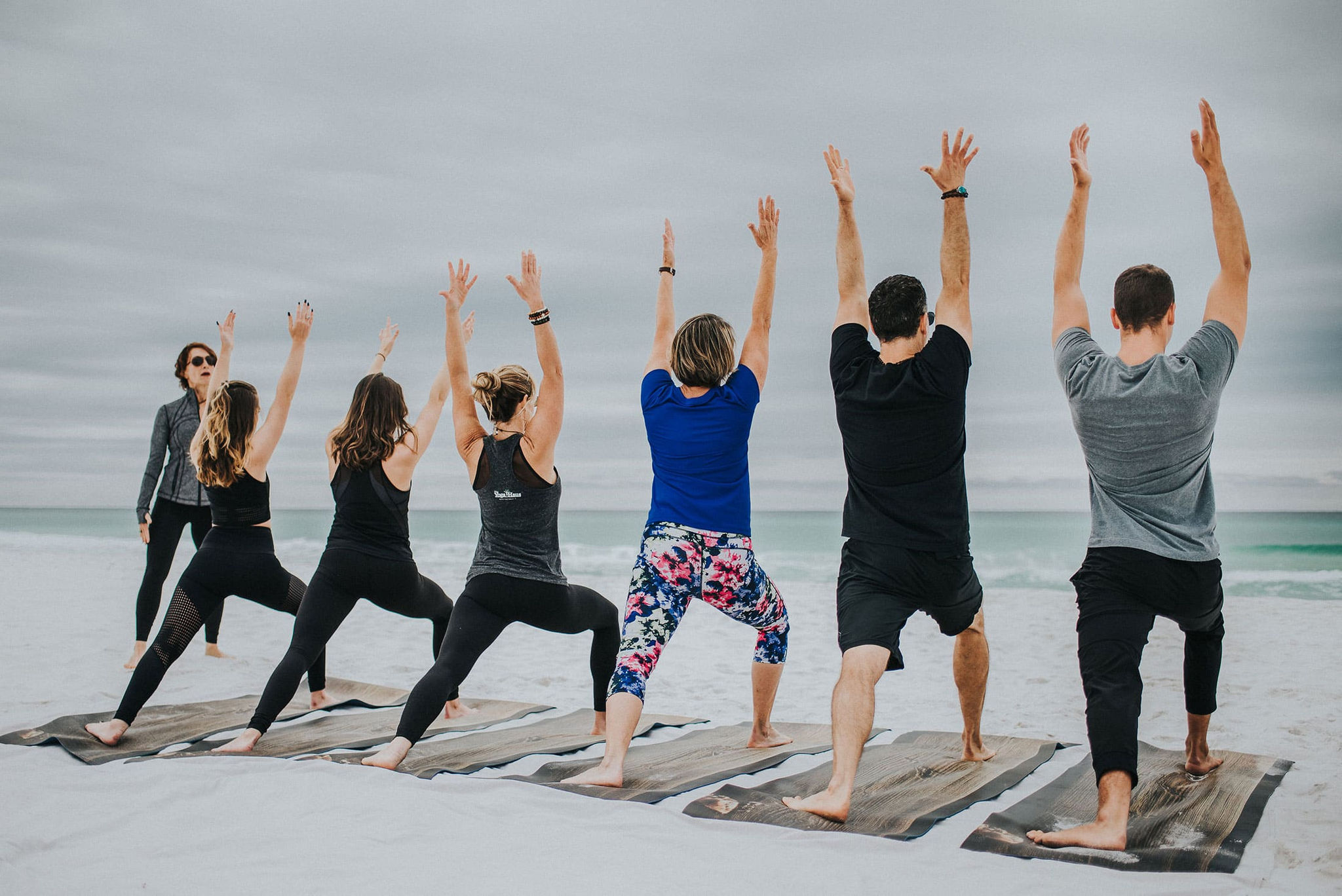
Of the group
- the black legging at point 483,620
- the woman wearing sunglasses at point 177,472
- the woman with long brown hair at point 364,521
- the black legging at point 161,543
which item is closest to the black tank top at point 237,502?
the woman with long brown hair at point 364,521

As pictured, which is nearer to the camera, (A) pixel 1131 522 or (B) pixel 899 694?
(A) pixel 1131 522

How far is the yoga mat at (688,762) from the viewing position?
11.4 ft

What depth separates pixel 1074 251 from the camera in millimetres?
3293

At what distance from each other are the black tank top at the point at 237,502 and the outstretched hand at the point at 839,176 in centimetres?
325

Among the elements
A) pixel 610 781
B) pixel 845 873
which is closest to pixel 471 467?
pixel 610 781

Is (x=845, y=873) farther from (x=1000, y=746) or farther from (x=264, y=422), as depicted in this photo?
(x=264, y=422)

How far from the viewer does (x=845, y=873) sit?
2.64m

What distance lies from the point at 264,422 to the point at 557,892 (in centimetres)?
313

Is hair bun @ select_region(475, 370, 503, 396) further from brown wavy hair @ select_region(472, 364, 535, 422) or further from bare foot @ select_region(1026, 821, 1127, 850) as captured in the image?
bare foot @ select_region(1026, 821, 1127, 850)

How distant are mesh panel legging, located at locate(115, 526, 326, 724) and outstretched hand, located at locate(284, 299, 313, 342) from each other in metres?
1.03

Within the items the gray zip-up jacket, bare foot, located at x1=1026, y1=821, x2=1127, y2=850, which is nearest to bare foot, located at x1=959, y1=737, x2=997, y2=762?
bare foot, located at x1=1026, y1=821, x2=1127, y2=850

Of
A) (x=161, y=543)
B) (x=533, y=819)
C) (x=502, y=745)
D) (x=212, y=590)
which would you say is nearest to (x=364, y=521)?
(x=212, y=590)

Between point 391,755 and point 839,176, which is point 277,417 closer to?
point 391,755

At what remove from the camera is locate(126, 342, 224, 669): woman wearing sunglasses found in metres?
6.36
